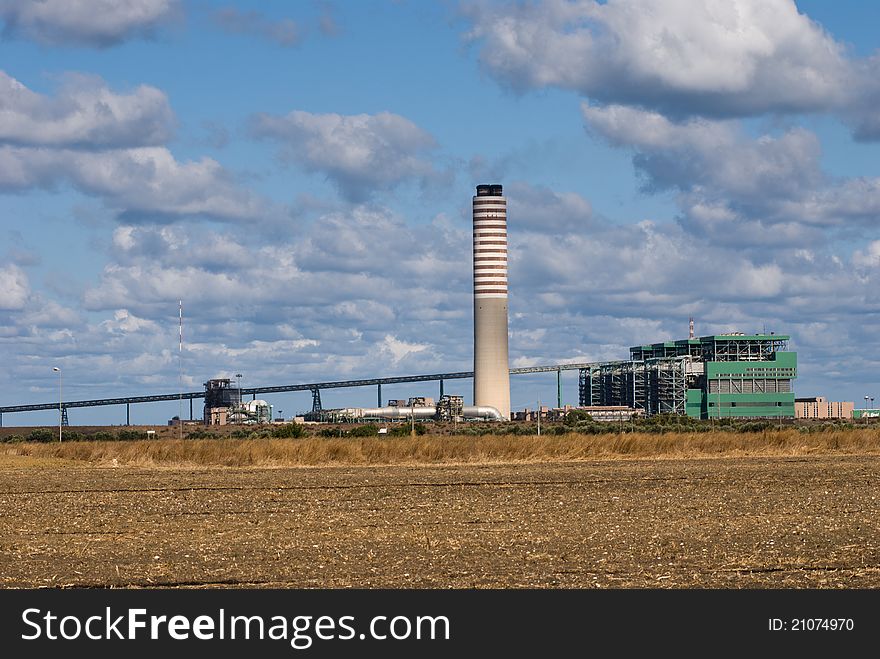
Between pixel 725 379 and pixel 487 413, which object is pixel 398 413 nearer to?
pixel 487 413

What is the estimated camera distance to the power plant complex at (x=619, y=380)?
14000 centimetres

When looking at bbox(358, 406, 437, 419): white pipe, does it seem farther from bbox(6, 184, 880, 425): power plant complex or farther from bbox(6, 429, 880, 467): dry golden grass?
bbox(6, 429, 880, 467): dry golden grass

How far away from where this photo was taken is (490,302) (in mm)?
138625

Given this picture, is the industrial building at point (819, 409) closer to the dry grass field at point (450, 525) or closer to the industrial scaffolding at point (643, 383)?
the industrial scaffolding at point (643, 383)

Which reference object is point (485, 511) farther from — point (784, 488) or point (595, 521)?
point (784, 488)

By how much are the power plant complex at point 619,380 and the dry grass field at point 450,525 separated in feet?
298

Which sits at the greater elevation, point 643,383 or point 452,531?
point 643,383

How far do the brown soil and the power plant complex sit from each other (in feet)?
326

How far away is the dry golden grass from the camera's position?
52.3 m

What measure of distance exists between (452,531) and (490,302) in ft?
380

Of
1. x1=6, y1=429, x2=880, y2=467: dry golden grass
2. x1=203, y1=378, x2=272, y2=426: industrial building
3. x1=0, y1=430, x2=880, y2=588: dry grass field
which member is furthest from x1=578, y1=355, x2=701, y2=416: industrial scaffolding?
x1=0, y1=430, x2=880, y2=588: dry grass field

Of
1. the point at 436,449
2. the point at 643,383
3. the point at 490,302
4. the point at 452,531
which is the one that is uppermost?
the point at 490,302

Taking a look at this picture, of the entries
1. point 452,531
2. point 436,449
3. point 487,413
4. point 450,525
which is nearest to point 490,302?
point 487,413

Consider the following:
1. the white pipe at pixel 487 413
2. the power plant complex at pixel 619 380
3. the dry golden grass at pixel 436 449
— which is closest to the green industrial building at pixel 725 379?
the power plant complex at pixel 619 380
